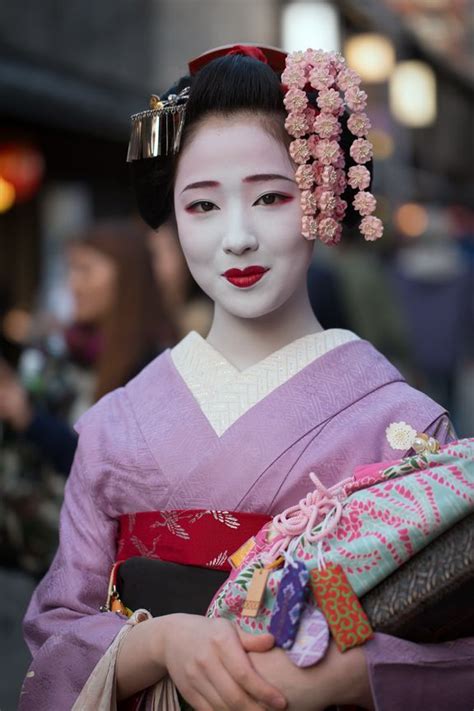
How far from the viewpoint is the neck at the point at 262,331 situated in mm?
2361

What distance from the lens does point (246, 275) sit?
2.25m

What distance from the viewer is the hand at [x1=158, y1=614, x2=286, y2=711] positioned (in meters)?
1.90

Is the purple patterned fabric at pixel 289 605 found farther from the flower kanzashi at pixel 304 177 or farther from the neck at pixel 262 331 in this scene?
the flower kanzashi at pixel 304 177

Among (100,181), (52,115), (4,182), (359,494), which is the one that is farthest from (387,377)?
(100,181)

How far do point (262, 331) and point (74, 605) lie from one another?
702mm

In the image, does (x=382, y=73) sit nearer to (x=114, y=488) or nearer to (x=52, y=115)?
(x=52, y=115)

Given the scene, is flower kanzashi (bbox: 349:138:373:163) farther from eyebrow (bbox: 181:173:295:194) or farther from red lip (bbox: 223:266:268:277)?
red lip (bbox: 223:266:268:277)

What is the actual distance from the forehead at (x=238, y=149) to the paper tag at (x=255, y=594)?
81cm

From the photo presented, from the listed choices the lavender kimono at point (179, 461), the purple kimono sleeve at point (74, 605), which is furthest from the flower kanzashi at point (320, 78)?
the purple kimono sleeve at point (74, 605)

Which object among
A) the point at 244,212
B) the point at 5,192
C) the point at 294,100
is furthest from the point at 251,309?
the point at 5,192

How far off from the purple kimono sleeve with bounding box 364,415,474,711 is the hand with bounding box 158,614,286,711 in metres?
0.18

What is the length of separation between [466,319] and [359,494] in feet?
27.0

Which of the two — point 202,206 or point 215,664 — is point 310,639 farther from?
point 202,206

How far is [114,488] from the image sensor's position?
2.31 metres
